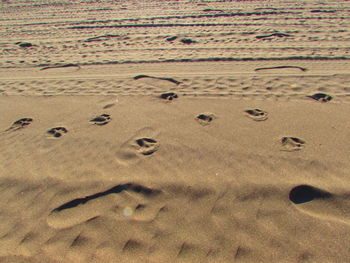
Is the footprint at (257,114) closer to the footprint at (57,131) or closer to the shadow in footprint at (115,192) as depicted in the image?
the shadow in footprint at (115,192)

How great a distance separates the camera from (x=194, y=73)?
5.25m

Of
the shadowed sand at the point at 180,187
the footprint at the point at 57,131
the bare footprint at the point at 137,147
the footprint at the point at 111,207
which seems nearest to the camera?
the shadowed sand at the point at 180,187

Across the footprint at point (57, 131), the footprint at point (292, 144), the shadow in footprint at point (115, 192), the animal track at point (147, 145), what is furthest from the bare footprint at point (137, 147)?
the footprint at point (292, 144)

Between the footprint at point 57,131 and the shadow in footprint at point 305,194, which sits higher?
the shadow in footprint at point 305,194

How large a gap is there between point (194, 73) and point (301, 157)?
2.92 meters

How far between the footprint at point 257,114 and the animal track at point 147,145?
4.73 ft

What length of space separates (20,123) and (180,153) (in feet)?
8.54

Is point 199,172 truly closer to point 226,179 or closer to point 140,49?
point 226,179

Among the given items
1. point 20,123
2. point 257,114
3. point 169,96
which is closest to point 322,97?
point 257,114

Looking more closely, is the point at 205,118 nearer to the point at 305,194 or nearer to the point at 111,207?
the point at 305,194

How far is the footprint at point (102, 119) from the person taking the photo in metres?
3.82

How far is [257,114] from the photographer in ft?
12.4

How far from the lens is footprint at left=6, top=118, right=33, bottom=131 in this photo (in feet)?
12.8

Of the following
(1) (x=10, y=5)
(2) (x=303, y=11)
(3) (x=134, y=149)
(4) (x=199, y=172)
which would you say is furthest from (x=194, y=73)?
(1) (x=10, y=5)
